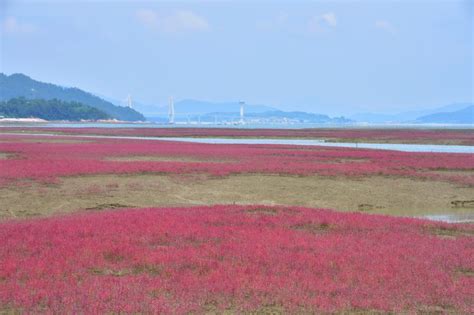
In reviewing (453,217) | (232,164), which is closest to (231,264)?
(453,217)

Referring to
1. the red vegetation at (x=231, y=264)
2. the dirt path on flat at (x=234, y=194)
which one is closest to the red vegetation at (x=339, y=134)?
the dirt path on flat at (x=234, y=194)

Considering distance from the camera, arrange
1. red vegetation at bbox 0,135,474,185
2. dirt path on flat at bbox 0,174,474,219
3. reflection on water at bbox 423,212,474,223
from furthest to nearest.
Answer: red vegetation at bbox 0,135,474,185 < dirt path on flat at bbox 0,174,474,219 < reflection on water at bbox 423,212,474,223

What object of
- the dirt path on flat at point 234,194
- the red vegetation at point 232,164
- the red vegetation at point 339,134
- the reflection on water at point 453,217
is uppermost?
the red vegetation at point 339,134

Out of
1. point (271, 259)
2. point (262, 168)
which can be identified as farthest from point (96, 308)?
point (262, 168)

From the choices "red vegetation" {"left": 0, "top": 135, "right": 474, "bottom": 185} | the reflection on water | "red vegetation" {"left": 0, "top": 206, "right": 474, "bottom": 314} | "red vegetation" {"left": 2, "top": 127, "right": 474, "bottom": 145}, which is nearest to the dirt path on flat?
the reflection on water

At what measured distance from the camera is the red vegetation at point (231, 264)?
34.0 ft

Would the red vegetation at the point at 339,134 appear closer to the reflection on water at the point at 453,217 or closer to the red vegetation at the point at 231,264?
the reflection on water at the point at 453,217

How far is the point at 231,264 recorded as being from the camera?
1290 centimetres

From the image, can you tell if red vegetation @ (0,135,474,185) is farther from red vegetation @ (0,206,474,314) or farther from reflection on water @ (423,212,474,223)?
red vegetation @ (0,206,474,314)

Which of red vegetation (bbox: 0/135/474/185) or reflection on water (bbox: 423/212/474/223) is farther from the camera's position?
red vegetation (bbox: 0/135/474/185)

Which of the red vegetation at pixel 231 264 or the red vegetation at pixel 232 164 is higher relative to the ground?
the red vegetation at pixel 232 164

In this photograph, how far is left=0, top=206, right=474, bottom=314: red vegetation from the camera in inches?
408

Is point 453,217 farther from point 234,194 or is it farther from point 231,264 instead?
point 231,264

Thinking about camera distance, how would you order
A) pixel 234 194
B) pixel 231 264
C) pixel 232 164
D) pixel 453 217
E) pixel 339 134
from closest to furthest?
1. pixel 231 264
2. pixel 453 217
3. pixel 234 194
4. pixel 232 164
5. pixel 339 134
